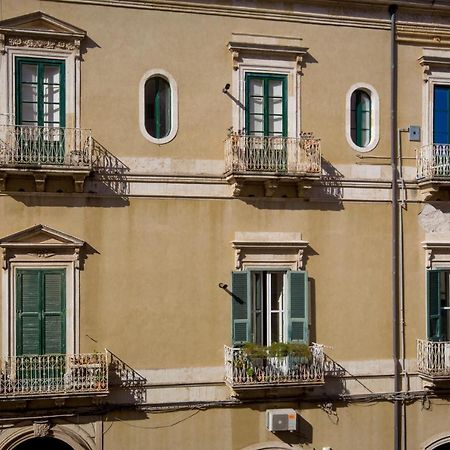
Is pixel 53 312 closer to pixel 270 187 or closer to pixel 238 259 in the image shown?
pixel 238 259

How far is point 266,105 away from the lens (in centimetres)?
1590

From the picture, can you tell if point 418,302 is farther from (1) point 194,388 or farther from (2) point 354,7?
(2) point 354,7

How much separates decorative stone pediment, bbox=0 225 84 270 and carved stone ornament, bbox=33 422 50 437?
3098 mm

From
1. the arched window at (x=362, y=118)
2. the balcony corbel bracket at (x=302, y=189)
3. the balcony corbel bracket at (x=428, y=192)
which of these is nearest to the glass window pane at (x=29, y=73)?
the balcony corbel bracket at (x=302, y=189)

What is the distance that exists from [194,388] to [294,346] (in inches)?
88.6

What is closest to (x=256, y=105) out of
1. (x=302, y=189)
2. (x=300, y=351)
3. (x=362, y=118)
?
(x=302, y=189)

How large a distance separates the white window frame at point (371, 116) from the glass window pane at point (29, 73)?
6687 millimetres

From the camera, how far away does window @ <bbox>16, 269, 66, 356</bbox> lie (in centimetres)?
1435

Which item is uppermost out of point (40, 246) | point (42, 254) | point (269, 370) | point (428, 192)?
point (428, 192)

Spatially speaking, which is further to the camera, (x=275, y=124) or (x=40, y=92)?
(x=275, y=124)

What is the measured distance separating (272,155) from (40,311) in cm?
564

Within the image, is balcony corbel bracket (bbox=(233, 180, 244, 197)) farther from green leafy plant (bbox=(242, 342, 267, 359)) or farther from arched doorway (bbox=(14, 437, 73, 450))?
arched doorway (bbox=(14, 437, 73, 450))

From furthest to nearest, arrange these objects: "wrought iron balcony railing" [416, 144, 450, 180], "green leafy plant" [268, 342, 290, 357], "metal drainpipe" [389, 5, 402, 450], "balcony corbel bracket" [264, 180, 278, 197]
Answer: "metal drainpipe" [389, 5, 402, 450], "wrought iron balcony railing" [416, 144, 450, 180], "balcony corbel bracket" [264, 180, 278, 197], "green leafy plant" [268, 342, 290, 357]

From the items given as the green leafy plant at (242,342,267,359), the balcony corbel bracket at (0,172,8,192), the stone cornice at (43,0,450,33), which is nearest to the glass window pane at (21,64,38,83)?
the stone cornice at (43,0,450,33)
